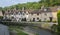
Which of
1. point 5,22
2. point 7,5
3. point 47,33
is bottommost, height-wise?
point 47,33

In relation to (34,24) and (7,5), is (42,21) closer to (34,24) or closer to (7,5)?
(34,24)

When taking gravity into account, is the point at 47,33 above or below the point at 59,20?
below

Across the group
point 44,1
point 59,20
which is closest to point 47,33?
point 59,20

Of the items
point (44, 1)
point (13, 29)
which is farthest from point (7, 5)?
point (44, 1)

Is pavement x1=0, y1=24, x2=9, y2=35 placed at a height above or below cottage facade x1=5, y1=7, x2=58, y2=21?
below

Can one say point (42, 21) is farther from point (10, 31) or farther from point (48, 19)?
point (10, 31)

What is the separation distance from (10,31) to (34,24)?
55 cm

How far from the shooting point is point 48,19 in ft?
12.0

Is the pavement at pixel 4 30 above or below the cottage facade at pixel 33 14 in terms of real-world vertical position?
below

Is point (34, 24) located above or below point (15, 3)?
below

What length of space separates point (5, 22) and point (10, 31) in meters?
0.24

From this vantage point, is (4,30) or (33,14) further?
(33,14)

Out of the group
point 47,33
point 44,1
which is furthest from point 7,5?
point 47,33

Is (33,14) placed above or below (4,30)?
above
